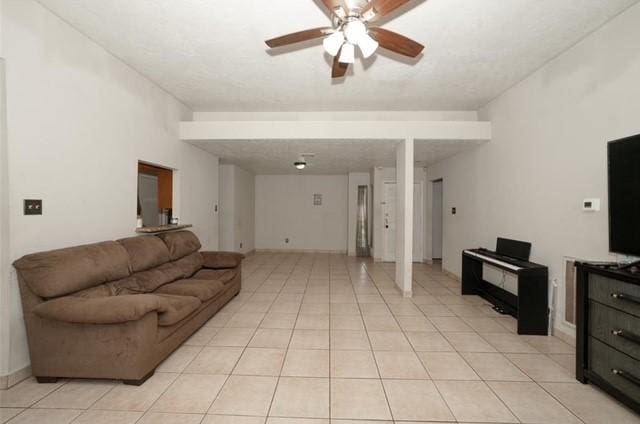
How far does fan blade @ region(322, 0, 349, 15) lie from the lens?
1.80 meters

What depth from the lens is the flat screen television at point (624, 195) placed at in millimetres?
2020

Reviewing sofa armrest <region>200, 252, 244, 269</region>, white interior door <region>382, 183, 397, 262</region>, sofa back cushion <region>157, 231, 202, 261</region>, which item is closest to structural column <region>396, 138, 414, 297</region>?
sofa armrest <region>200, 252, 244, 269</region>

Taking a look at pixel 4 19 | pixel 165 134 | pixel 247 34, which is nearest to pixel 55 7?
pixel 4 19

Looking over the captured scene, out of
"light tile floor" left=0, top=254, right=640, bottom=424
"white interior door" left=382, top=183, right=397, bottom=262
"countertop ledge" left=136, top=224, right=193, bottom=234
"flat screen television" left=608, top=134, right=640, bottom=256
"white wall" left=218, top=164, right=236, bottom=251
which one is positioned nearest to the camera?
"light tile floor" left=0, top=254, right=640, bottom=424

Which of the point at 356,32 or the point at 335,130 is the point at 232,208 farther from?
the point at 356,32

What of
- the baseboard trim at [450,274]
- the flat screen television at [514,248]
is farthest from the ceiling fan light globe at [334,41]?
the baseboard trim at [450,274]

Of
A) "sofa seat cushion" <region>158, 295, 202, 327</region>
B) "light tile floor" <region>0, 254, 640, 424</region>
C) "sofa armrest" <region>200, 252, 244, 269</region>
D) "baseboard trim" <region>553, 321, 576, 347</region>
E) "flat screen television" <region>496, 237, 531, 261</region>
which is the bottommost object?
"light tile floor" <region>0, 254, 640, 424</region>

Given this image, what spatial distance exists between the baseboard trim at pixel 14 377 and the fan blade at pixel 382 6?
11.9ft

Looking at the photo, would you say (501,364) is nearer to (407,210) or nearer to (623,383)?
(623,383)

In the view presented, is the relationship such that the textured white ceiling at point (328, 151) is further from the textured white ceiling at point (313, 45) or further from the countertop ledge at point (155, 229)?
the countertop ledge at point (155, 229)

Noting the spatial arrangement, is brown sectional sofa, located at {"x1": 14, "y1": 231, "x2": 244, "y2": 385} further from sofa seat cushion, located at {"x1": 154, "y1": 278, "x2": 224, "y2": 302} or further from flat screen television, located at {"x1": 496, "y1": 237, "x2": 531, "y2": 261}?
flat screen television, located at {"x1": 496, "y1": 237, "x2": 531, "y2": 261}

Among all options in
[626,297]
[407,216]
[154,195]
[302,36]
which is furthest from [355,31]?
[154,195]

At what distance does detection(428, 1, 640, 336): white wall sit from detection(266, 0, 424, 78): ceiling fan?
1.77 meters

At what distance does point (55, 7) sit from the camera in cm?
239
